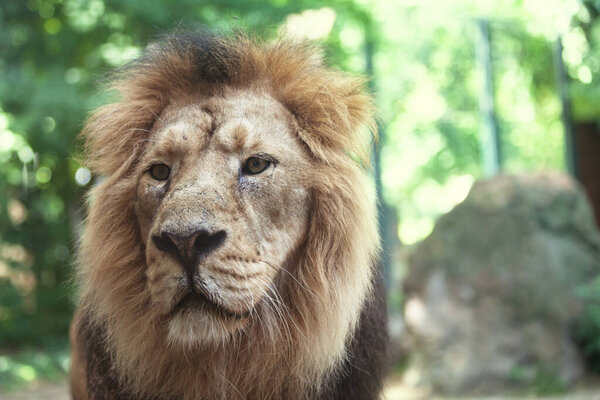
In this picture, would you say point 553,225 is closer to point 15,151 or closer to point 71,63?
point 71,63

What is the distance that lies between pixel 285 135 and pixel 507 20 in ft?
23.8

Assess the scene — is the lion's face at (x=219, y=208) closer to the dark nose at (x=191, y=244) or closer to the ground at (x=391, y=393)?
the dark nose at (x=191, y=244)

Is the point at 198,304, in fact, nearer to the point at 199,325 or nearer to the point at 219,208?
the point at 199,325

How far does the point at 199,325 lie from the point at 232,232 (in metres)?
0.27

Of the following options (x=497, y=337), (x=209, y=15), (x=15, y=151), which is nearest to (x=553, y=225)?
(x=497, y=337)

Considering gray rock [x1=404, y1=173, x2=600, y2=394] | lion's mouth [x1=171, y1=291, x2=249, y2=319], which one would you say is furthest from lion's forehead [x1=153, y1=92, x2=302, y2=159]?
gray rock [x1=404, y1=173, x2=600, y2=394]

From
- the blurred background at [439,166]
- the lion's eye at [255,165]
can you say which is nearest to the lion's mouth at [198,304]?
the lion's eye at [255,165]

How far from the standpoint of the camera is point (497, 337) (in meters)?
5.23

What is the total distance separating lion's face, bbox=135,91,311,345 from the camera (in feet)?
5.66

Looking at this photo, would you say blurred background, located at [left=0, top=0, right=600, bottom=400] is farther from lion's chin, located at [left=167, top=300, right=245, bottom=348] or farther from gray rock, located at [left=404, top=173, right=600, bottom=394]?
lion's chin, located at [left=167, top=300, right=245, bottom=348]

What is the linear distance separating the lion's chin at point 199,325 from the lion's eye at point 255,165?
0.45 meters

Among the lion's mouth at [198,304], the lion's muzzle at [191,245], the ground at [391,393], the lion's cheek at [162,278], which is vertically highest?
the lion's muzzle at [191,245]

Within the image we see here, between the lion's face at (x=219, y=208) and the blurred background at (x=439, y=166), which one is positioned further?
the blurred background at (x=439, y=166)

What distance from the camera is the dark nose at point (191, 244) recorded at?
5.57 feet
